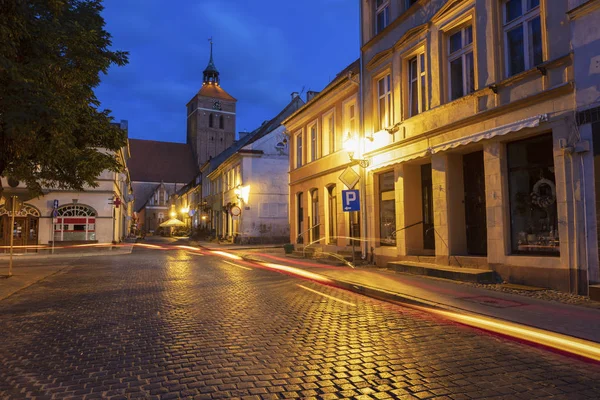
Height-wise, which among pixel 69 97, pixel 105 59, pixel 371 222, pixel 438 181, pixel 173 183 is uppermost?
pixel 173 183

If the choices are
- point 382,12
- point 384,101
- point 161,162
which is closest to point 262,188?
point 384,101

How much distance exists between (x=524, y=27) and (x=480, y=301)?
662cm

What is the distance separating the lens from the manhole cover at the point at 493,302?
7.77 m

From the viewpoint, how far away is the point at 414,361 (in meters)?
4.83

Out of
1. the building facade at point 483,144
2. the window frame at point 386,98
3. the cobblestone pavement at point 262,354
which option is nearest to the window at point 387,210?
the building facade at point 483,144

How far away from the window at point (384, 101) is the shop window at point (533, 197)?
18.8ft

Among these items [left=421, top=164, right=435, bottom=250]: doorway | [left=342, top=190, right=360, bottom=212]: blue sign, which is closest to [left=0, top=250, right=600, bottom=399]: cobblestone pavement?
[left=342, top=190, right=360, bottom=212]: blue sign

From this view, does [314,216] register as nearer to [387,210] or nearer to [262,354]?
[387,210]

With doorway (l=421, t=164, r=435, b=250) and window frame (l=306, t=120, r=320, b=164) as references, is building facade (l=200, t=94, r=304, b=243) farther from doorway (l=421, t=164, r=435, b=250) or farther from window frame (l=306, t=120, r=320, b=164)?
doorway (l=421, t=164, r=435, b=250)

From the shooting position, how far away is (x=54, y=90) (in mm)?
10141

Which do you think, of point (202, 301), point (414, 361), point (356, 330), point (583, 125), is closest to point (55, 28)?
point (202, 301)

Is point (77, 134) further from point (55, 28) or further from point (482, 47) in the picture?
point (482, 47)

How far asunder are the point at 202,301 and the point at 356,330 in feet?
12.2

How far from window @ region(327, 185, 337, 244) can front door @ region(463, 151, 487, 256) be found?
7870 millimetres
